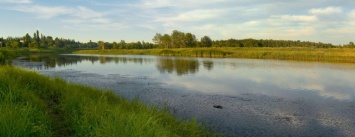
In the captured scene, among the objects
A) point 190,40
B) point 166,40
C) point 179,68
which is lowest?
point 179,68

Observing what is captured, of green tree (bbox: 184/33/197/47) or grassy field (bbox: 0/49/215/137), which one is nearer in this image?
grassy field (bbox: 0/49/215/137)

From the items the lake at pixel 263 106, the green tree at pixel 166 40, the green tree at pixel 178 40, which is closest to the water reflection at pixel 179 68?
the lake at pixel 263 106

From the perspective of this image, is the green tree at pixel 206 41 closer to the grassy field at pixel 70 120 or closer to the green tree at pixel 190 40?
the green tree at pixel 190 40

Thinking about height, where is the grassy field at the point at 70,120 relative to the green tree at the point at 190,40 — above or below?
below

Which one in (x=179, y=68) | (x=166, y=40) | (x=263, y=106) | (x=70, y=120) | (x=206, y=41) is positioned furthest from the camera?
(x=206, y=41)

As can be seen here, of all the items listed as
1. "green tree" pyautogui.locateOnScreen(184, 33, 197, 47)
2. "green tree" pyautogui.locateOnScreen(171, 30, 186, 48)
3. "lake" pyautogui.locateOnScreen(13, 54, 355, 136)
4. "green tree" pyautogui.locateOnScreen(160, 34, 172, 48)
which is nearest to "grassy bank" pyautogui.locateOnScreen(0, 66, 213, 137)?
"lake" pyautogui.locateOnScreen(13, 54, 355, 136)

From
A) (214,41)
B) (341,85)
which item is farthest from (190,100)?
(214,41)

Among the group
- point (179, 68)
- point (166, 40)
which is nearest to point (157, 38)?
point (166, 40)

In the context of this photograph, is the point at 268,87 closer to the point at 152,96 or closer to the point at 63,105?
the point at 152,96

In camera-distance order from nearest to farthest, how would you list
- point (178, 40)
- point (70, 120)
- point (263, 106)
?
point (70, 120) → point (263, 106) → point (178, 40)

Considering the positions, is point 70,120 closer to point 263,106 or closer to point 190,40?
point 263,106

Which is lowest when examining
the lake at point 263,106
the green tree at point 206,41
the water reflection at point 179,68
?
the lake at point 263,106

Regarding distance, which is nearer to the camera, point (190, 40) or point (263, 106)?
point (263, 106)

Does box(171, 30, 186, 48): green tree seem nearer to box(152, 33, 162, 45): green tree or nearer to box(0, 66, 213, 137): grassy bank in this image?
box(152, 33, 162, 45): green tree
